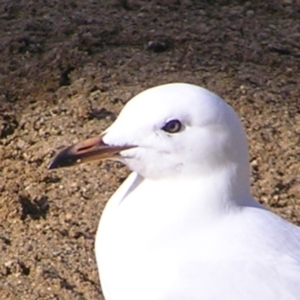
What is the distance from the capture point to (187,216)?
365cm

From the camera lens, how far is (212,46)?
19.3 feet

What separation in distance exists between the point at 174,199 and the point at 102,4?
278 centimetres

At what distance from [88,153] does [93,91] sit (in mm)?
1815

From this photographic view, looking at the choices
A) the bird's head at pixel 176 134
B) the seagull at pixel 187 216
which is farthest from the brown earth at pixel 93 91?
the bird's head at pixel 176 134

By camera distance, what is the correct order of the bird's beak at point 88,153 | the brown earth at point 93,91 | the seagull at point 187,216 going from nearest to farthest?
the seagull at point 187,216 < the bird's beak at point 88,153 < the brown earth at point 93,91

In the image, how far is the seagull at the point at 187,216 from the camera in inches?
137

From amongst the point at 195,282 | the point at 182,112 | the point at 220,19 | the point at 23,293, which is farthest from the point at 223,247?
the point at 220,19

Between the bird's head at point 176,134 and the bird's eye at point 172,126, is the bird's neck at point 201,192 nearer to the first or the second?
the bird's head at point 176,134

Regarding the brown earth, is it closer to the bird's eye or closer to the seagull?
the seagull

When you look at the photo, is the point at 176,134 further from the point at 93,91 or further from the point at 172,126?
the point at 93,91

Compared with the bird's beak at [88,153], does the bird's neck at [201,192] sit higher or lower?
lower

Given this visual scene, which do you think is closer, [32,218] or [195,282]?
[195,282]

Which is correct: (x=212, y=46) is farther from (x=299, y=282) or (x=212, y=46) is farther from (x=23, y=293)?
(x=299, y=282)

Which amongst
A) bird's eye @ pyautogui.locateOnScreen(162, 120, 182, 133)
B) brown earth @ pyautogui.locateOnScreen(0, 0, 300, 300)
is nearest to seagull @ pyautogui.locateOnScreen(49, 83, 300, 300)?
bird's eye @ pyautogui.locateOnScreen(162, 120, 182, 133)
